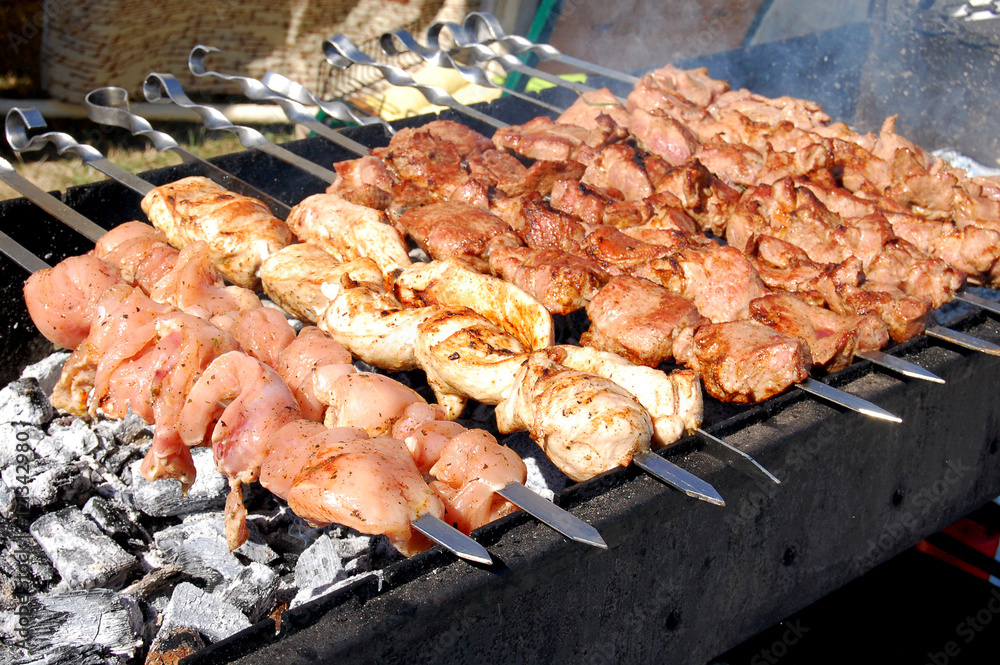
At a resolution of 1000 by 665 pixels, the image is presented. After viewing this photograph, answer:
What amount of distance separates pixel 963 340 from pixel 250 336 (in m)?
2.24

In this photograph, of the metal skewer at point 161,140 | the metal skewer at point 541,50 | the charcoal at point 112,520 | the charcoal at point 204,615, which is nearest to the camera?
the charcoal at point 204,615

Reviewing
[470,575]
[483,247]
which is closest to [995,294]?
[483,247]

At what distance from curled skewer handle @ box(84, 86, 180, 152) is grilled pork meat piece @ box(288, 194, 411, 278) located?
870 millimetres

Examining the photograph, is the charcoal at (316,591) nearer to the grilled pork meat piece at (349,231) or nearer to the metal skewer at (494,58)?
the grilled pork meat piece at (349,231)

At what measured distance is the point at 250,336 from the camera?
2.44m

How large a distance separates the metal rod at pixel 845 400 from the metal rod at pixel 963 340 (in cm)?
49

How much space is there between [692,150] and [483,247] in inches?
54.9

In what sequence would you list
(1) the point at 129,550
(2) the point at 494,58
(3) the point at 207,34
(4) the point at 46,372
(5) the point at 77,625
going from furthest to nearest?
(3) the point at 207,34 < (2) the point at 494,58 < (4) the point at 46,372 < (1) the point at 129,550 < (5) the point at 77,625

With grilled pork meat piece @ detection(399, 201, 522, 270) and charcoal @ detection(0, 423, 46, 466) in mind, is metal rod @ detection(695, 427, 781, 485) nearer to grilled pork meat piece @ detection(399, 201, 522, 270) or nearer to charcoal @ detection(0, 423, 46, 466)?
grilled pork meat piece @ detection(399, 201, 522, 270)

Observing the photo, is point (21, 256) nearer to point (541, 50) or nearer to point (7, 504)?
point (7, 504)

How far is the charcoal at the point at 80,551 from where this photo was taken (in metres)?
2.35

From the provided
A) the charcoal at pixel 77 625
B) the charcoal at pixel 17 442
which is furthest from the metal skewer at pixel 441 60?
the charcoal at pixel 77 625

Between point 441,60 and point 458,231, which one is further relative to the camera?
point 441,60

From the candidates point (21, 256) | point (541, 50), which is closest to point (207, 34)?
point (541, 50)
